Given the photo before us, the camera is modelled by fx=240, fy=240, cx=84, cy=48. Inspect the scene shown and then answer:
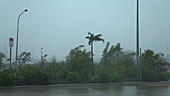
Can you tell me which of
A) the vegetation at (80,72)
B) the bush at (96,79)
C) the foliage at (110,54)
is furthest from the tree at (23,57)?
the bush at (96,79)

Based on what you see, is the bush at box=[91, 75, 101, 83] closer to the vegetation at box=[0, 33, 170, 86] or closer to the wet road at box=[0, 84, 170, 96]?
the vegetation at box=[0, 33, 170, 86]

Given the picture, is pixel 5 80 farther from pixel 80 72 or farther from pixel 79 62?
pixel 79 62

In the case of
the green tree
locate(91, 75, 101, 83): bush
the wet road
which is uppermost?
the green tree

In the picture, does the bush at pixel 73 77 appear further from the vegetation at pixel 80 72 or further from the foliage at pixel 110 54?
the foliage at pixel 110 54

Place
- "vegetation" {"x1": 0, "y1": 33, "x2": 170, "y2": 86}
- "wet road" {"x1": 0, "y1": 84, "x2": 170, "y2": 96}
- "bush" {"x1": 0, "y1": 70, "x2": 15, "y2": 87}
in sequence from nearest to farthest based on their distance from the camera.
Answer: "wet road" {"x1": 0, "y1": 84, "x2": 170, "y2": 96} → "bush" {"x1": 0, "y1": 70, "x2": 15, "y2": 87} → "vegetation" {"x1": 0, "y1": 33, "x2": 170, "y2": 86}

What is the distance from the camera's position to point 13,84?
17625 mm

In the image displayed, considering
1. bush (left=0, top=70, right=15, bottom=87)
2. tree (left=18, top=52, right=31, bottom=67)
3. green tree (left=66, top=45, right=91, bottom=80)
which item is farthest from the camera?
tree (left=18, top=52, right=31, bottom=67)

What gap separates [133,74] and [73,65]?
6545 mm

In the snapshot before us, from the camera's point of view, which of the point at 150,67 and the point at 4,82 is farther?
the point at 150,67

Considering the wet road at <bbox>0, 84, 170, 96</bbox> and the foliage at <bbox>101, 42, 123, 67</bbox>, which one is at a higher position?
the foliage at <bbox>101, 42, 123, 67</bbox>

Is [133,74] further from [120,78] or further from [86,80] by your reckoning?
[86,80]

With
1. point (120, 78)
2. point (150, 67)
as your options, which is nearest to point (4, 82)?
point (120, 78)

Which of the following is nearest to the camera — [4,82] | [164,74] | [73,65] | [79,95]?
[79,95]

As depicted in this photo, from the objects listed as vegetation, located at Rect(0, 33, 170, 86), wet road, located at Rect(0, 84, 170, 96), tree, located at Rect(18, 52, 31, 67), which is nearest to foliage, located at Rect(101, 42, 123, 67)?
vegetation, located at Rect(0, 33, 170, 86)
